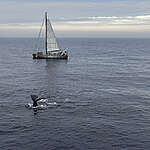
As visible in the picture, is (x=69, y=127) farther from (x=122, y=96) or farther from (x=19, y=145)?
(x=122, y=96)

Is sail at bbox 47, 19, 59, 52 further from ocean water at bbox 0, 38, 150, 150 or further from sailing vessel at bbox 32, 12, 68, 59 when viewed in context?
ocean water at bbox 0, 38, 150, 150

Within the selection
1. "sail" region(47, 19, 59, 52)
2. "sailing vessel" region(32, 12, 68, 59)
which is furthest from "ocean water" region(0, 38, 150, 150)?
"sail" region(47, 19, 59, 52)

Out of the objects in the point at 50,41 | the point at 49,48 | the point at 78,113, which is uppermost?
the point at 50,41

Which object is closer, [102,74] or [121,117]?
[121,117]

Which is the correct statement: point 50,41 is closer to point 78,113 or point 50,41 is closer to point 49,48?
point 49,48

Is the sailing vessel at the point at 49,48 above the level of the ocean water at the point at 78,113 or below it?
above

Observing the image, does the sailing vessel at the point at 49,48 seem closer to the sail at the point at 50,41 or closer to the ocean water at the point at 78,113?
the sail at the point at 50,41

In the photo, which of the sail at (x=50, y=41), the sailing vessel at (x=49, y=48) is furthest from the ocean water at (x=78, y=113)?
the sail at (x=50, y=41)

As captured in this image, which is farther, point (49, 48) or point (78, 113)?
point (49, 48)

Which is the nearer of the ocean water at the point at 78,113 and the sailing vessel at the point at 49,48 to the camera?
the ocean water at the point at 78,113

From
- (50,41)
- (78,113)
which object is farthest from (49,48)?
(78,113)

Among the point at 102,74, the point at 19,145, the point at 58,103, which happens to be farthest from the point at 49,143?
the point at 102,74

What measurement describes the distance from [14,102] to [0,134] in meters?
18.4

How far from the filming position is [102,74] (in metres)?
106
